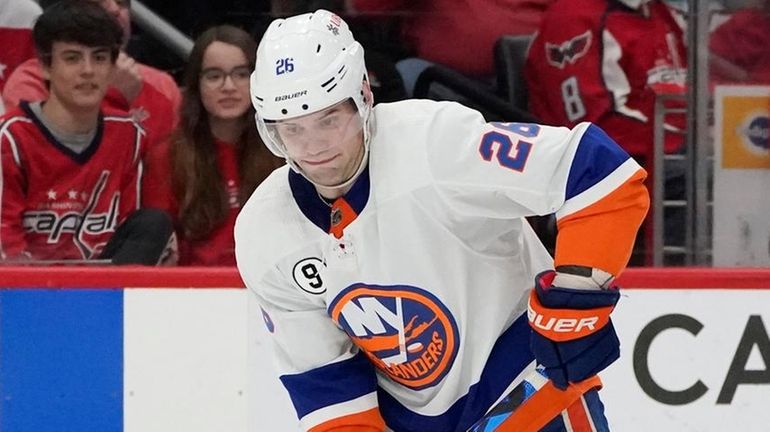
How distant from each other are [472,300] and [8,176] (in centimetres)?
126

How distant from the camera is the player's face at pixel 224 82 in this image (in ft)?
9.82

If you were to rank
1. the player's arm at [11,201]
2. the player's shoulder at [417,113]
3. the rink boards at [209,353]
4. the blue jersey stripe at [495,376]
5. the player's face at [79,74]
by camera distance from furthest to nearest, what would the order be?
1. the player's face at [79,74]
2. the player's arm at [11,201]
3. the rink boards at [209,353]
4. the blue jersey stripe at [495,376]
5. the player's shoulder at [417,113]

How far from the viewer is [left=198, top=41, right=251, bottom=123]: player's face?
2.99 meters

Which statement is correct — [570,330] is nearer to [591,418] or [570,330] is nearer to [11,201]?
[591,418]

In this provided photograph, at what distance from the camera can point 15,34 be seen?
298 centimetres

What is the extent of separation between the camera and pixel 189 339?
9.10 feet

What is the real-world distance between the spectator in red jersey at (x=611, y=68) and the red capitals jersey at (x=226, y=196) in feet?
2.04

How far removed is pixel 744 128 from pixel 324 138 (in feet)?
4.46

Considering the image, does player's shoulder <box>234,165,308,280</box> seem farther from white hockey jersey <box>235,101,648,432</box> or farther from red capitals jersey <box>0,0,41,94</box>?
red capitals jersey <box>0,0,41,94</box>

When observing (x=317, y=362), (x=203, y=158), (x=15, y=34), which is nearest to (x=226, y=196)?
(x=203, y=158)

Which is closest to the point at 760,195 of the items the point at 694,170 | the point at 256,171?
the point at 694,170

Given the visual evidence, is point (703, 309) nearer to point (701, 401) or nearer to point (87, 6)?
point (701, 401)

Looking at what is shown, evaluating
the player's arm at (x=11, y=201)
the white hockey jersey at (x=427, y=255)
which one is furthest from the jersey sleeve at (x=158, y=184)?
the white hockey jersey at (x=427, y=255)

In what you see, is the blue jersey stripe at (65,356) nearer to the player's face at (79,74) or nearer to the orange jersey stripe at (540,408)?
the player's face at (79,74)
